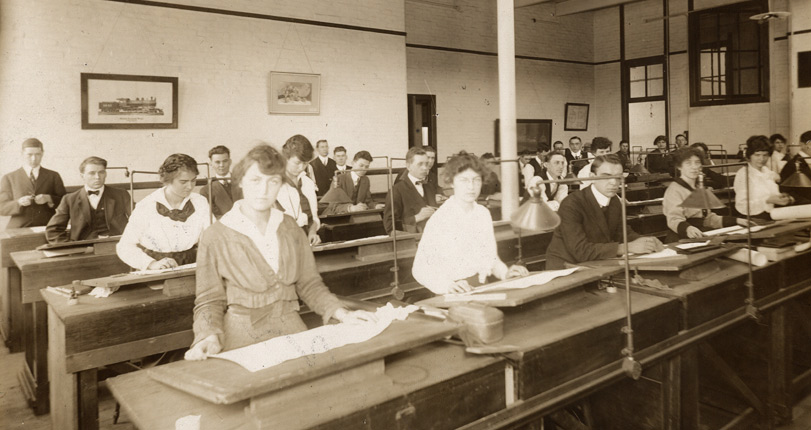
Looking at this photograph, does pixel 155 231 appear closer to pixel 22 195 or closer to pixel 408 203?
pixel 408 203

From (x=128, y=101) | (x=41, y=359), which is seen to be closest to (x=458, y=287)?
(x=41, y=359)

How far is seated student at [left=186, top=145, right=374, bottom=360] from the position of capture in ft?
7.42

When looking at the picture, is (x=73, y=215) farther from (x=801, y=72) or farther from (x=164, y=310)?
(x=801, y=72)

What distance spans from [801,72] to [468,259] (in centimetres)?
1111

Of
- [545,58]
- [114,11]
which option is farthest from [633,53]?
[114,11]

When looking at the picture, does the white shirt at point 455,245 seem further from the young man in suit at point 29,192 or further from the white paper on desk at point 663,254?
the young man in suit at point 29,192

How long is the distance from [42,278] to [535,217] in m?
3.15

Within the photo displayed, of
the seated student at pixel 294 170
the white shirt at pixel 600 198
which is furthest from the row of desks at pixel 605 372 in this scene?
the seated student at pixel 294 170

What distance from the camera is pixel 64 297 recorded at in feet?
10.1

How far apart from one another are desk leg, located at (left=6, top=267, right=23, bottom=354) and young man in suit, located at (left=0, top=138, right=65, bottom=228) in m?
1.34

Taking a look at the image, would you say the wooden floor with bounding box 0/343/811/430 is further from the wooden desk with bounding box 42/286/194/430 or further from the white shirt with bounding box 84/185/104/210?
the white shirt with bounding box 84/185/104/210

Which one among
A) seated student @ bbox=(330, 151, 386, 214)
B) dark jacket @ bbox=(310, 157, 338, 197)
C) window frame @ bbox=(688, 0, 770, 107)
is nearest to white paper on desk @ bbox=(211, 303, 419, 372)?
seated student @ bbox=(330, 151, 386, 214)

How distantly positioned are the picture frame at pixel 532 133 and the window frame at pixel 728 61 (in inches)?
122

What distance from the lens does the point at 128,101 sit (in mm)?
7547
